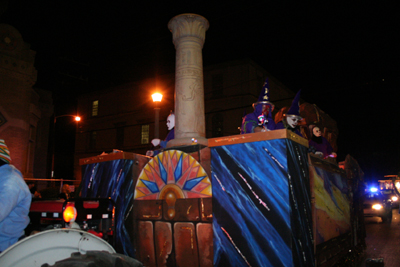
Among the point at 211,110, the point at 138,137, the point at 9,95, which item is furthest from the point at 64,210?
the point at 138,137

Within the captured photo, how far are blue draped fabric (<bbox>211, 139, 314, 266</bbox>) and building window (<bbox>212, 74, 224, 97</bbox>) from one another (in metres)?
24.3

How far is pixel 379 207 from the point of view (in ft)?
52.5

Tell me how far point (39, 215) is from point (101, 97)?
35.4m

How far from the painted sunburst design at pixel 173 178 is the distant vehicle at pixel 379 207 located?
14967 mm

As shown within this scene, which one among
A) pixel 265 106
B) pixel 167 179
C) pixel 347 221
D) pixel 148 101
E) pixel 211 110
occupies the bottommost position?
pixel 347 221

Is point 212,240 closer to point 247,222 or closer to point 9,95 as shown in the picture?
point 247,222

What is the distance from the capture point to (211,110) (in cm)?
2878

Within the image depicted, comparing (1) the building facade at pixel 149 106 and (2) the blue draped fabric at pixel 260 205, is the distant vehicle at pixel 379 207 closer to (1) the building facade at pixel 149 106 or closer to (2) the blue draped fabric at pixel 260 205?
(1) the building facade at pixel 149 106

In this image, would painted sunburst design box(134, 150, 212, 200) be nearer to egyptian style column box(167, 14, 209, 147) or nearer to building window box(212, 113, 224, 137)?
egyptian style column box(167, 14, 209, 147)

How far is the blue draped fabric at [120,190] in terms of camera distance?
5586mm

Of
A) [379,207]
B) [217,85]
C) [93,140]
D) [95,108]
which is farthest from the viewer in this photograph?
[95,108]

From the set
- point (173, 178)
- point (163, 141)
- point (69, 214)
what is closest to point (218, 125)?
point (163, 141)

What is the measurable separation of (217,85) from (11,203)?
26.8 m

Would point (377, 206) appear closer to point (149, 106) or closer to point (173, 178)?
point (173, 178)
